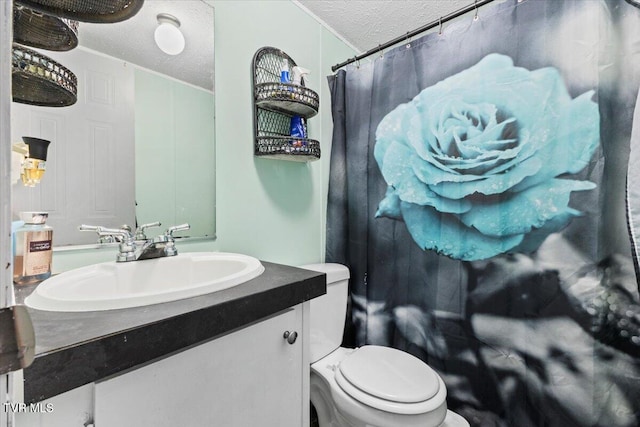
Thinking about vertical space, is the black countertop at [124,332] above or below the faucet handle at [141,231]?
below

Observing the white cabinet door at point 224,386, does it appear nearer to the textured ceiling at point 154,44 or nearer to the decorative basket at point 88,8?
the decorative basket at point 88,8

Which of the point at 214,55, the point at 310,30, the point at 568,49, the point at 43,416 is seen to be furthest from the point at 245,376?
the point at 310,30

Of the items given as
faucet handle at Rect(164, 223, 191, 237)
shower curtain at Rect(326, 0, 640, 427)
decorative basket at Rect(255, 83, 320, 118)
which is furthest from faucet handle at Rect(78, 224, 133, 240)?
shower curtain at Rect(326, 0, 640, 427)

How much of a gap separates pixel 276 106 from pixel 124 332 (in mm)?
1135

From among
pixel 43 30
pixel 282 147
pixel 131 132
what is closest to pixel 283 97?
pixel 282 147

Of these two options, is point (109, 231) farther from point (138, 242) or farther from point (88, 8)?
point (88, 8)

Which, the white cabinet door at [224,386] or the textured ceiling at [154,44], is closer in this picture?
the white cabinet door at [224,386]

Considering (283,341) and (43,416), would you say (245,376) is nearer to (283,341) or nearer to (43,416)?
(283,341)

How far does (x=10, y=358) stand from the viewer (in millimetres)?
213

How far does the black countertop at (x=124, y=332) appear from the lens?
43 centimetres

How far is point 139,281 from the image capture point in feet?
3.03

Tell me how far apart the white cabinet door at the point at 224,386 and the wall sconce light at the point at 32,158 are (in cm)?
64

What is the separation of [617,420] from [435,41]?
165 cm

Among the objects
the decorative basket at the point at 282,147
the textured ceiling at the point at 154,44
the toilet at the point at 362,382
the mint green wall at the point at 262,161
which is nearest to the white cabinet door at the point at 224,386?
the toilet at the point at 362,382
